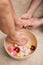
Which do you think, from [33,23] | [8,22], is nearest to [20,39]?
[33,23]

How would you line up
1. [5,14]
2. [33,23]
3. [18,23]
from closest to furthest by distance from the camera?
[5,14], [18,23], [33,23]

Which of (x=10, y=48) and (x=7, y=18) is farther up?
(x=7, y=18)

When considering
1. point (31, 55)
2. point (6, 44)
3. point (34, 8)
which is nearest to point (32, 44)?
point (31, 55)

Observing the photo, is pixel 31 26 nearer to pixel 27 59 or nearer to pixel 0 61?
pixel 27 59

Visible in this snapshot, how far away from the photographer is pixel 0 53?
60.5 inches

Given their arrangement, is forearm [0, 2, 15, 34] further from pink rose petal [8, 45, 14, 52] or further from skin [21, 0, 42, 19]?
skin [21, 0, 42, 19]

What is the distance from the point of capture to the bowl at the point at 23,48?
56.9 inches

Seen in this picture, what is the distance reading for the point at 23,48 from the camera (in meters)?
1.52

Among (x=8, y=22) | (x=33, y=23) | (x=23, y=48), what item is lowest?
(x=23, y=48)

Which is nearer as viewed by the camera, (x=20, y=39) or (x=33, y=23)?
(x=20, y=39)

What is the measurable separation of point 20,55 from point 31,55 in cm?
10

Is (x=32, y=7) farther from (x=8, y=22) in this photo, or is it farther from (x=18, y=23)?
(x=8, y=22)

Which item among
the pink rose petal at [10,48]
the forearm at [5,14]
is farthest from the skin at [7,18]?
the pink rose petal at [10,48]

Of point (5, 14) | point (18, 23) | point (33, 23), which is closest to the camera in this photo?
point (5, 14)
